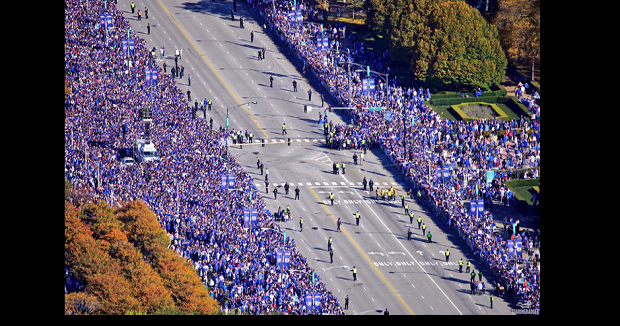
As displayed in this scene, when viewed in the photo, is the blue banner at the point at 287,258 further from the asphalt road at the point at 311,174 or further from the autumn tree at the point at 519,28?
the autumn tree at the point at 519,28

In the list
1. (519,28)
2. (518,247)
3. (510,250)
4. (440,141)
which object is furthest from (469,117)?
(518,247)

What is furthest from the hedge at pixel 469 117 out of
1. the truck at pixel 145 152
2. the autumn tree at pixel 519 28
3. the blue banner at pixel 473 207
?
the truck at pixel 145 152

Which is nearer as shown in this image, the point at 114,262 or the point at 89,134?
the point at 114,262

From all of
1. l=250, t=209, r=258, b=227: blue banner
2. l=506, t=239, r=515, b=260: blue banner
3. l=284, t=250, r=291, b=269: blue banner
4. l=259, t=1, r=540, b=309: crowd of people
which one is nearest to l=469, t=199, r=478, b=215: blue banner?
l=259, t=1, r=540, b=309: crowd of people

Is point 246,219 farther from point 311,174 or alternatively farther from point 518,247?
point 518,247
